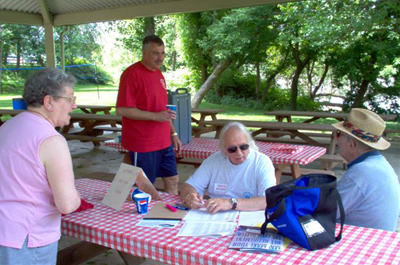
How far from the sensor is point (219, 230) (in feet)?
5.85

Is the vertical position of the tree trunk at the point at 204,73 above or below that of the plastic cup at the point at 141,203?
above

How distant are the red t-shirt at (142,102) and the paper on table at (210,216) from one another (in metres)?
1.25

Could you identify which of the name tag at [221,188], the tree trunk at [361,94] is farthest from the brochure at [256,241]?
the tree trunk at [361,94]

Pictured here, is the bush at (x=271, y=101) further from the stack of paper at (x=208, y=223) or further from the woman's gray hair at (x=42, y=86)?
→ the woman's gray hair at (x=42, y=86)

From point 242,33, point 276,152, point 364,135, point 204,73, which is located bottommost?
point 276,152

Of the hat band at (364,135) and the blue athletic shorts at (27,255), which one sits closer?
the blue athletic shorts at (27,255)

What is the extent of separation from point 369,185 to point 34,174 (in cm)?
149

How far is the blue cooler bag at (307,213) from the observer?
5.08 feet

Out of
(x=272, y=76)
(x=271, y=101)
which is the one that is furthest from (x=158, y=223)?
(x=271, y=101)

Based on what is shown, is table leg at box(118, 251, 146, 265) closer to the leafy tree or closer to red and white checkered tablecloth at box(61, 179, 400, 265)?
red and white checkered tablecloth at box(61, 179, 400, 265)

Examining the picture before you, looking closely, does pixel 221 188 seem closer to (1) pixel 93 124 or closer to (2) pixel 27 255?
(2) pixel 27 255

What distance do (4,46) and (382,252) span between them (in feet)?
94.0

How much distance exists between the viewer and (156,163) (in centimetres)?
331

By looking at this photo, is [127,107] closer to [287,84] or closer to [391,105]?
[391,105]
